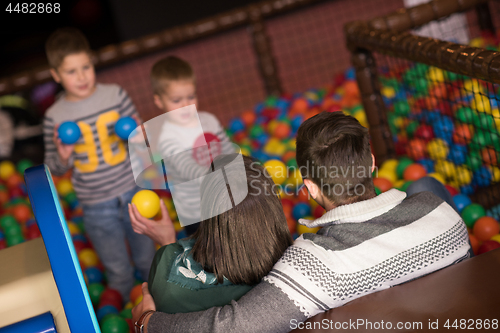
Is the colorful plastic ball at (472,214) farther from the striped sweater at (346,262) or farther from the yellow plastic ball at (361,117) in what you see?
the yellow plastic ball at (361,117)

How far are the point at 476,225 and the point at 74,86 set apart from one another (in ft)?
5.23

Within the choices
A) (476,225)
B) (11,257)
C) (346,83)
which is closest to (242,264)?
(11,257)

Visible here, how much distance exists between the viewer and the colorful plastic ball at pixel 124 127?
1.63 m

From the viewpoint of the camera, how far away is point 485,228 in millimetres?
1576

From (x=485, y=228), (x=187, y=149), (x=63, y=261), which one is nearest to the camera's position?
(x=63, y=261)

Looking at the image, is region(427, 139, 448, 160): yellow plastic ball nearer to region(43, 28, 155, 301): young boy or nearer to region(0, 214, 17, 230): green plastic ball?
region(43, 28, 155, 301): young boy

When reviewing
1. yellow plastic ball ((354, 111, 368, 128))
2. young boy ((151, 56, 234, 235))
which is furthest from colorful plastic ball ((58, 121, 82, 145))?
yellow plastic ball ((354, 111, 368, 128))

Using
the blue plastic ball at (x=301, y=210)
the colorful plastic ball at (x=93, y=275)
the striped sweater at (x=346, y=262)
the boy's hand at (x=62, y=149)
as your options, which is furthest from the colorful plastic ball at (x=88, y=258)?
the striped sweater at (x=346, y=262)

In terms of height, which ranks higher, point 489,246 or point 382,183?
point 382,183

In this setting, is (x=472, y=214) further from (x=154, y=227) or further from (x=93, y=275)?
(x=93, y=275)

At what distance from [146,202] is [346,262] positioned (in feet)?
2.53

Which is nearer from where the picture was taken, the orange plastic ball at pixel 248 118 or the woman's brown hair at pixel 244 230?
the woman's brown hair at pixel 244 230

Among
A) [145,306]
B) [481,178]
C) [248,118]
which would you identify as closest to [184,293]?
[145,306]

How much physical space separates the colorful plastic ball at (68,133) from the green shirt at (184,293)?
31.4 inches
